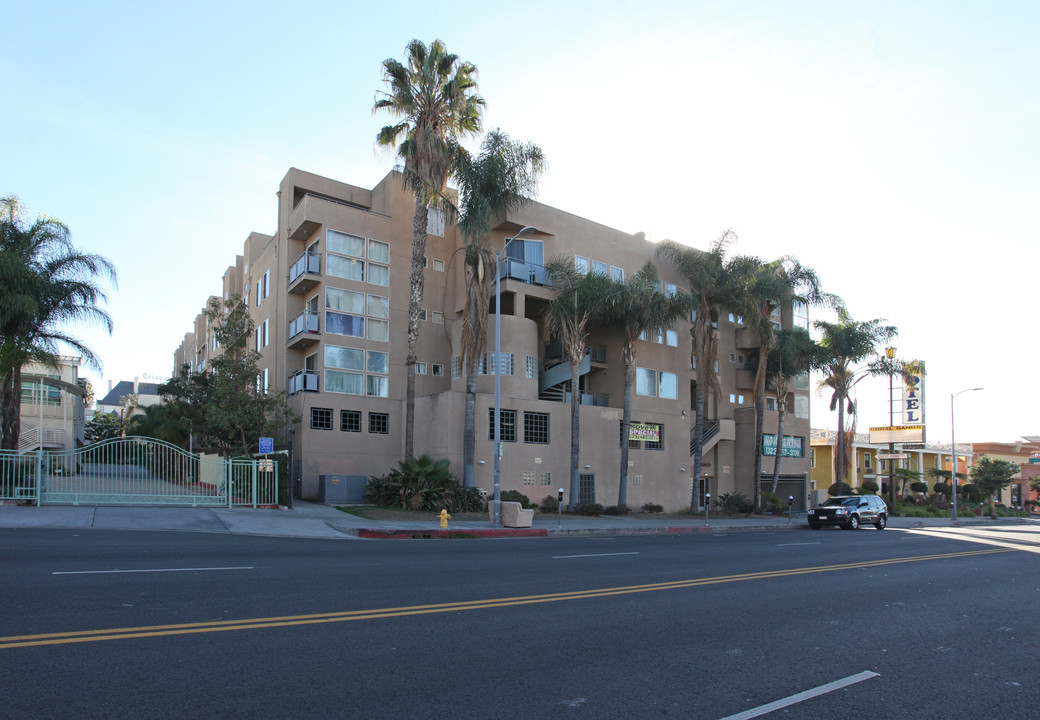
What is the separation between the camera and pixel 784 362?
43125mm

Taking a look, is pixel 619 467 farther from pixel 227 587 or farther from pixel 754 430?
pixel 227 587

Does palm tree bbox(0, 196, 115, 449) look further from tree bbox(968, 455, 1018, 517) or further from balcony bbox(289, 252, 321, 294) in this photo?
tree bbox(968, 455, 1018, 517)

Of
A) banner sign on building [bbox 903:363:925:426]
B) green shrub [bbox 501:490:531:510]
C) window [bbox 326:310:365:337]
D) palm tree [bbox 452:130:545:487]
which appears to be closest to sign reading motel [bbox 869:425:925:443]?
banner sign on building [bbox 903:363:925:426]

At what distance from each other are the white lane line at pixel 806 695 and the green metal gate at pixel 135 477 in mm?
21193

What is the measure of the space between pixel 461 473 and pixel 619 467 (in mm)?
8838

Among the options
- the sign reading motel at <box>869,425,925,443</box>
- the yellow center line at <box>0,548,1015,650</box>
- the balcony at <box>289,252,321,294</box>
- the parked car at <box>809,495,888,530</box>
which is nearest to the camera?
the yellow center line at <box>0,548,1015,650</box>

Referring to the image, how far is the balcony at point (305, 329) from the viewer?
32.8 m

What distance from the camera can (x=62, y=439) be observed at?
45719 mm

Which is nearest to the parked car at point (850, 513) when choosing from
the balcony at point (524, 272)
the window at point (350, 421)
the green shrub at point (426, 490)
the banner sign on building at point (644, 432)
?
the banner sign on building at point (644, 432)

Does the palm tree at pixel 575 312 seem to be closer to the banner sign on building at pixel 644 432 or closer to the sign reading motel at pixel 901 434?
the banner sign on building at pixel 644 432

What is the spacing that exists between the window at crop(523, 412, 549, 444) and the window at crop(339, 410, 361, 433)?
7301 millimetres

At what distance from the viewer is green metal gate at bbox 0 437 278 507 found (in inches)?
856

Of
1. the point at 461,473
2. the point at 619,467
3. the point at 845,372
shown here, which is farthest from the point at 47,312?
the point at 845,372

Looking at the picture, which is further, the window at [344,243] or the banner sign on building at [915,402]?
the banner sign on building at [915,402]
